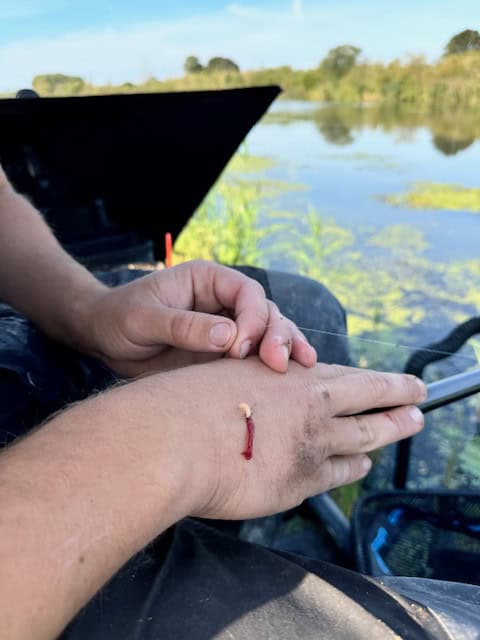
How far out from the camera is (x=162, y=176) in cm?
219

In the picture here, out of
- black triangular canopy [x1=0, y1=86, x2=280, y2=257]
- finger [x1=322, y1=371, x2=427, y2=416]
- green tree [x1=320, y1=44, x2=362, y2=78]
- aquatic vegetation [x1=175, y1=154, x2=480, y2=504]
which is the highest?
green tree [x1=320, y1=44, x2=362, y2=78]

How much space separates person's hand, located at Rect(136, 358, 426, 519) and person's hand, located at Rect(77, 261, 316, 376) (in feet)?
0.13

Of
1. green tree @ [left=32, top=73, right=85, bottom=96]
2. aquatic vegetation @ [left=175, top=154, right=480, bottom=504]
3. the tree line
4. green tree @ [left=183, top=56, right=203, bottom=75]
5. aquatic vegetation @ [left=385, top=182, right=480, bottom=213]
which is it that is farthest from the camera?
aquatic vegetation @ [left=385, top=182, right=480, bottom=213]

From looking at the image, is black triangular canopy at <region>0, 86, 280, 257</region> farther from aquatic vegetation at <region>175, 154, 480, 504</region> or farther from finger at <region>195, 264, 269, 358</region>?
finger at <region>195, 264, 269, 358</region>

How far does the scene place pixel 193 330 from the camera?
908 millimetres

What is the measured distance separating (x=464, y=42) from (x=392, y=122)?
3.94ft

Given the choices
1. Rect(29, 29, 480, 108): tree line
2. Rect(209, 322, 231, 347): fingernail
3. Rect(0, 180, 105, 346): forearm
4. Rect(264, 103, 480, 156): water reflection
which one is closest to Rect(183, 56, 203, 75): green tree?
Rect(29, 29, 480, 108): tree line

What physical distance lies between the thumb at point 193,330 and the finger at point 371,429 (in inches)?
7.4

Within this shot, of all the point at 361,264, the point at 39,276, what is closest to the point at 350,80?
the point at 361,264

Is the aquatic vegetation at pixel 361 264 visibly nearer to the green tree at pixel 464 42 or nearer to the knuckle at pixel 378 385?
the knuckle at pixel 378 385

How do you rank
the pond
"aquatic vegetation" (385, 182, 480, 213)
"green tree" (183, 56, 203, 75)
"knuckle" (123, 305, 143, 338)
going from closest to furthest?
"knuckle" (123, 305, 143, 338) < the pond < "green tree" (183, 56, 203, 75) < "aquatic vegetation" (385, 182, 480, 213)

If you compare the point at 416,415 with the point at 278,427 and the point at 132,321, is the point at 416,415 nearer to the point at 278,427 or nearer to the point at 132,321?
the point at 278,427

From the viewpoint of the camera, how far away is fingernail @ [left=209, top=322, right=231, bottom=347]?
0.89m

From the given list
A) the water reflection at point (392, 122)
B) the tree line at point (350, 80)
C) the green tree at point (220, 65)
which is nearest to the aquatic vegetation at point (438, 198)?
the water reflection at point (392, 122)
